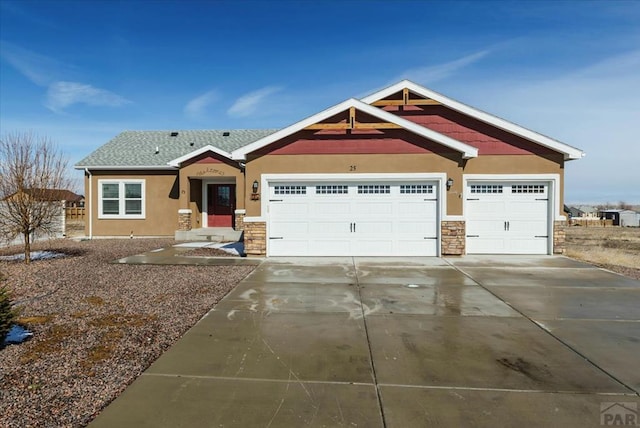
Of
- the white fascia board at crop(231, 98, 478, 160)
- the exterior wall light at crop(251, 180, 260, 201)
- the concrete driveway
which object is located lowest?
the concrete driveway

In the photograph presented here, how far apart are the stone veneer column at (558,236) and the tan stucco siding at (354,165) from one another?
3327 mm

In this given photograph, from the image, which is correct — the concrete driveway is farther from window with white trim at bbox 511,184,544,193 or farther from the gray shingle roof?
the gray shingle roof

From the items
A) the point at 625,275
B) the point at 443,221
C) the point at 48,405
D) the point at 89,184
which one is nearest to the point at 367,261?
the point at 443,221

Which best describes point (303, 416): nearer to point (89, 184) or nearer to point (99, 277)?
point (99, 277)

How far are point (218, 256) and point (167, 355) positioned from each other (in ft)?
24.2

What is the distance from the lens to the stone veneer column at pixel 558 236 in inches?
454

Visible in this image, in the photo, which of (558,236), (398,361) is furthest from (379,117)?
(398,361)

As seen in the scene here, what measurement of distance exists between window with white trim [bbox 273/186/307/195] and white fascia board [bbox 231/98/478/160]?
1.38 m

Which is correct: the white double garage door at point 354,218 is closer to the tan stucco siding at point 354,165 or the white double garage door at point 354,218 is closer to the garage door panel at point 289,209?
the garage door panel at point 289,209

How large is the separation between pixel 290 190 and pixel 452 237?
201 inches

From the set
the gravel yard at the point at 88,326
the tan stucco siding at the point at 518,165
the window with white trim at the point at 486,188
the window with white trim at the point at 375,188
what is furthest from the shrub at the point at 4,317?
the window with white trim at the point at 486,188

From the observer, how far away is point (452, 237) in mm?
10977

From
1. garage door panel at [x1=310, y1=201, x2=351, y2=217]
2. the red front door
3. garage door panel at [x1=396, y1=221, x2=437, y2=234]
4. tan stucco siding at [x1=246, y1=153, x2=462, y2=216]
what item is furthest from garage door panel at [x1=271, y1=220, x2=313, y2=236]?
the red front door

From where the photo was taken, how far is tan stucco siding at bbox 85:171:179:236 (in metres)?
17.4
